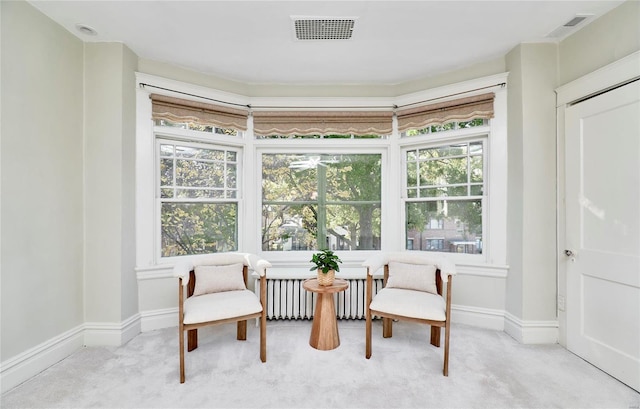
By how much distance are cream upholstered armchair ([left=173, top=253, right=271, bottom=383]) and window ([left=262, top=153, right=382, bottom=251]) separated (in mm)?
882

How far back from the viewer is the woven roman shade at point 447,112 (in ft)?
9.66

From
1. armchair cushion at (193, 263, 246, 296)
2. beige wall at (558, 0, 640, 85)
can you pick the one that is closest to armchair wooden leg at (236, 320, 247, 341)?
armchair cushion at (193, 263, 246, 296)

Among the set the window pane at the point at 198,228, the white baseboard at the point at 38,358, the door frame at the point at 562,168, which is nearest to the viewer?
the white baseboard at the point at 38,358

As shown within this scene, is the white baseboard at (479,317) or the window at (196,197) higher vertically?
the window at (196,197)

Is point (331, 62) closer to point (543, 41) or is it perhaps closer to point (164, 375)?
point (543, 41)

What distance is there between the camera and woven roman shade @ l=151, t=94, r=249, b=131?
294cm

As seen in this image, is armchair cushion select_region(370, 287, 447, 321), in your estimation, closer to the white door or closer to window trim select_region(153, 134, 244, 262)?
the white door

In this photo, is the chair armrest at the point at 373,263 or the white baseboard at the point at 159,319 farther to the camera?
the white baseboard at the point at 159,319

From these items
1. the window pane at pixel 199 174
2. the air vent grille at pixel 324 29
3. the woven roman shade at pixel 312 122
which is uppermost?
the air vent grille at pixel 324 29

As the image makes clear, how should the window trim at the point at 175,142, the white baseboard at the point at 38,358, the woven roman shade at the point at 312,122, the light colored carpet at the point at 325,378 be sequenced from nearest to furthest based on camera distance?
1. the light colored carpet at the point at 325,378
2. the white baseboard at the point at 38,358
3. the window trim at the point at 175,142
4. the woven roman shade at the point at 312,122

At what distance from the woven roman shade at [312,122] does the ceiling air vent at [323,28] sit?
3.03 feet

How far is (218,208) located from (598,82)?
3.46m

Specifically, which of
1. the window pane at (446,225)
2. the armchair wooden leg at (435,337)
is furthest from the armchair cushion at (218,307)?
the window pane at (446,225)

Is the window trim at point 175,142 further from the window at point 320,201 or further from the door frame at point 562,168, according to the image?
the door frame at point 562,168
